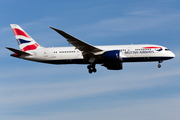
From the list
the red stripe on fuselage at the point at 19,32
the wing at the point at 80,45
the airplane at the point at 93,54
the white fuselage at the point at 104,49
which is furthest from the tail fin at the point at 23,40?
the wing at the point at 80,45

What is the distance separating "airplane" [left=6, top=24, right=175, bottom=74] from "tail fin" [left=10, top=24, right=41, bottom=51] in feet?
3.16

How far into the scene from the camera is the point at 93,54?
155 feet

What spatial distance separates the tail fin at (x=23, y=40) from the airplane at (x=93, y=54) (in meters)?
0.96

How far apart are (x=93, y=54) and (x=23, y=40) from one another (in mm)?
12715

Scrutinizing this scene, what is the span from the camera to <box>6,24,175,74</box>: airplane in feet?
151

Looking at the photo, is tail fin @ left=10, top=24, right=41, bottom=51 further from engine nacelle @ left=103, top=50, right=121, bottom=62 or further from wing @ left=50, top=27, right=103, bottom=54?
engine nacelle @ left=103, top=50, right=121, bottom=62

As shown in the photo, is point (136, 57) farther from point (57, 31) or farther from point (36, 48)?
point (36, 48)

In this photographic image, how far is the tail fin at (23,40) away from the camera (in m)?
52.1

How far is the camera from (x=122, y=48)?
47.5 metres

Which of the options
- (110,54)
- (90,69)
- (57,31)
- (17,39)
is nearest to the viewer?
(57,31)

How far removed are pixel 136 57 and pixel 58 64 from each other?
38.5ft

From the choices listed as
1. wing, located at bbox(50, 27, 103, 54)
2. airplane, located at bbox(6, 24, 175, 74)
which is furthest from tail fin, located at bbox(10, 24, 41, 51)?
wing, located at bbox(50, 27, 103, 54)

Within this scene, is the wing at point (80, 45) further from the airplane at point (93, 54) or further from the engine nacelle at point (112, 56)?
the engine nacelle at point (112, 56)

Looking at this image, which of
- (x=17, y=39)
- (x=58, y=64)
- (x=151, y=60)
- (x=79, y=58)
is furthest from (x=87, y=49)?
(x=17, y=39)
